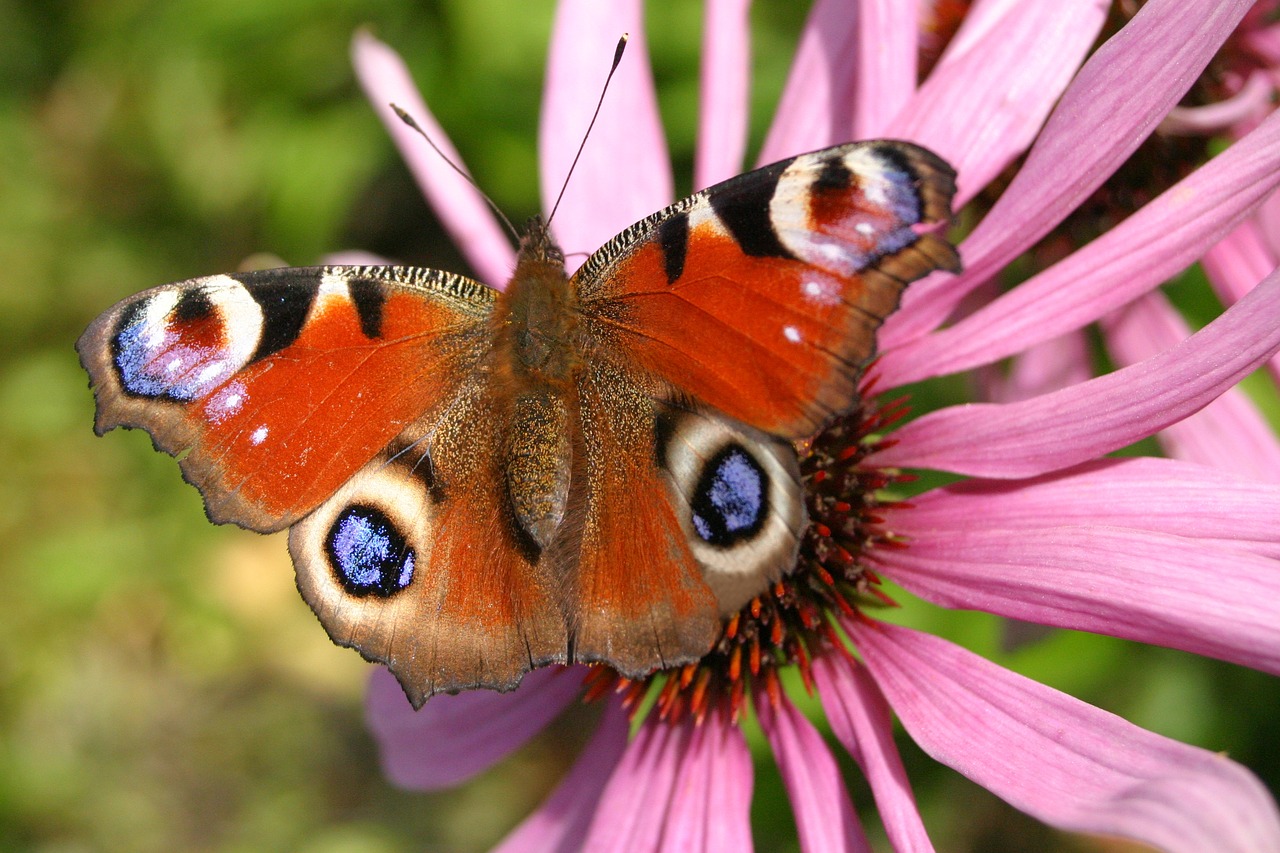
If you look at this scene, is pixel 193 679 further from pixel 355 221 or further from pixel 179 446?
pixel 179 446

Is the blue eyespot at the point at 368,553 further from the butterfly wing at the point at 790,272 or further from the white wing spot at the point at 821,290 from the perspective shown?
the white wing spot at the point at 821,290

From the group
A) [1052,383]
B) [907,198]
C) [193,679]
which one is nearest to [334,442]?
[907,198]

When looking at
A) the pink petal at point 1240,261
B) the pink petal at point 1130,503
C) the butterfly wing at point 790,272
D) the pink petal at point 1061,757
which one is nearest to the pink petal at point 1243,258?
the pink petal at point 1240,261

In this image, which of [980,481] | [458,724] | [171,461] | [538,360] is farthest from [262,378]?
[171,461]

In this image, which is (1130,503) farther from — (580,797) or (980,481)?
(580,797)

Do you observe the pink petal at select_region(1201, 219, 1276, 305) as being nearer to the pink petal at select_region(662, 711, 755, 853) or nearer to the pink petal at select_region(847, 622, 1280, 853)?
the pink petal at select_region(847, 622, 1280, 853)

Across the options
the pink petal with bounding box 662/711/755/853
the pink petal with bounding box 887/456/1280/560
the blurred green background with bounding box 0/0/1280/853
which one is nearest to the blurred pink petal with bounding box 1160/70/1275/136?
the pink petal with bounding box 887/456/1280/560
